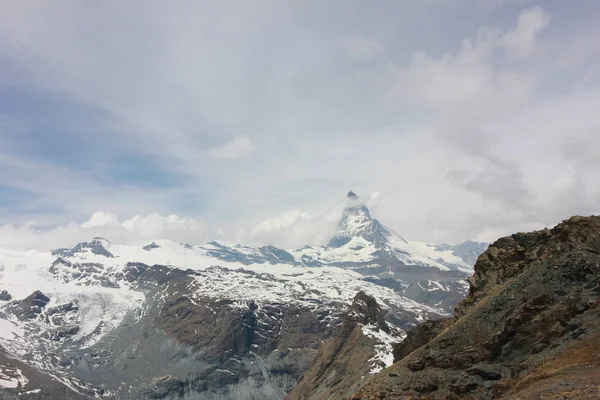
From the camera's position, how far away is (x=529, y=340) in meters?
48.1

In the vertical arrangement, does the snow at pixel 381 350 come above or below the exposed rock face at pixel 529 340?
below

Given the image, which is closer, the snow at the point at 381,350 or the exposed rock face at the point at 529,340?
the exposed rock face at the point at 529,340

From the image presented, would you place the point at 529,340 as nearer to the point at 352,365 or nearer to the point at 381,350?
the point at 381,350

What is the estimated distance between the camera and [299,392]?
645 feet

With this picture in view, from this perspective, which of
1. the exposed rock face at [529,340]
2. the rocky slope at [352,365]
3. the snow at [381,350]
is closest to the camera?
the exposed rock face at [529,340]

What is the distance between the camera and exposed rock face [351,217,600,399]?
42.0 m

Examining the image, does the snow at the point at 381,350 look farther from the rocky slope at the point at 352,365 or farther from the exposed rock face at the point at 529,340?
the exposed rock face at the point at 529,340

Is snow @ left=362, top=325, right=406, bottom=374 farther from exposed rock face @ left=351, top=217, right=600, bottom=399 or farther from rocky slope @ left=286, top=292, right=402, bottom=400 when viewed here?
exposed rock face @ left=351, top=217, right=600, bottom=399

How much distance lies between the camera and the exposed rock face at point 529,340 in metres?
42.0

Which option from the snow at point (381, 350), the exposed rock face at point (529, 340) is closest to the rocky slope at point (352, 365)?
the snow at point (381, 350)

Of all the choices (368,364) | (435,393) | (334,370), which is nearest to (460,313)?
(435,393)

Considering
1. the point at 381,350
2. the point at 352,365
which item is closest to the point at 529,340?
the point at 381,350

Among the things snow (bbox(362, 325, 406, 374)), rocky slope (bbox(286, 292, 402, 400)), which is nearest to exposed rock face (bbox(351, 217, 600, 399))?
snow (bbox(362, 325, 406, 374))

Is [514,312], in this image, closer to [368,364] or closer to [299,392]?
[368,364]
